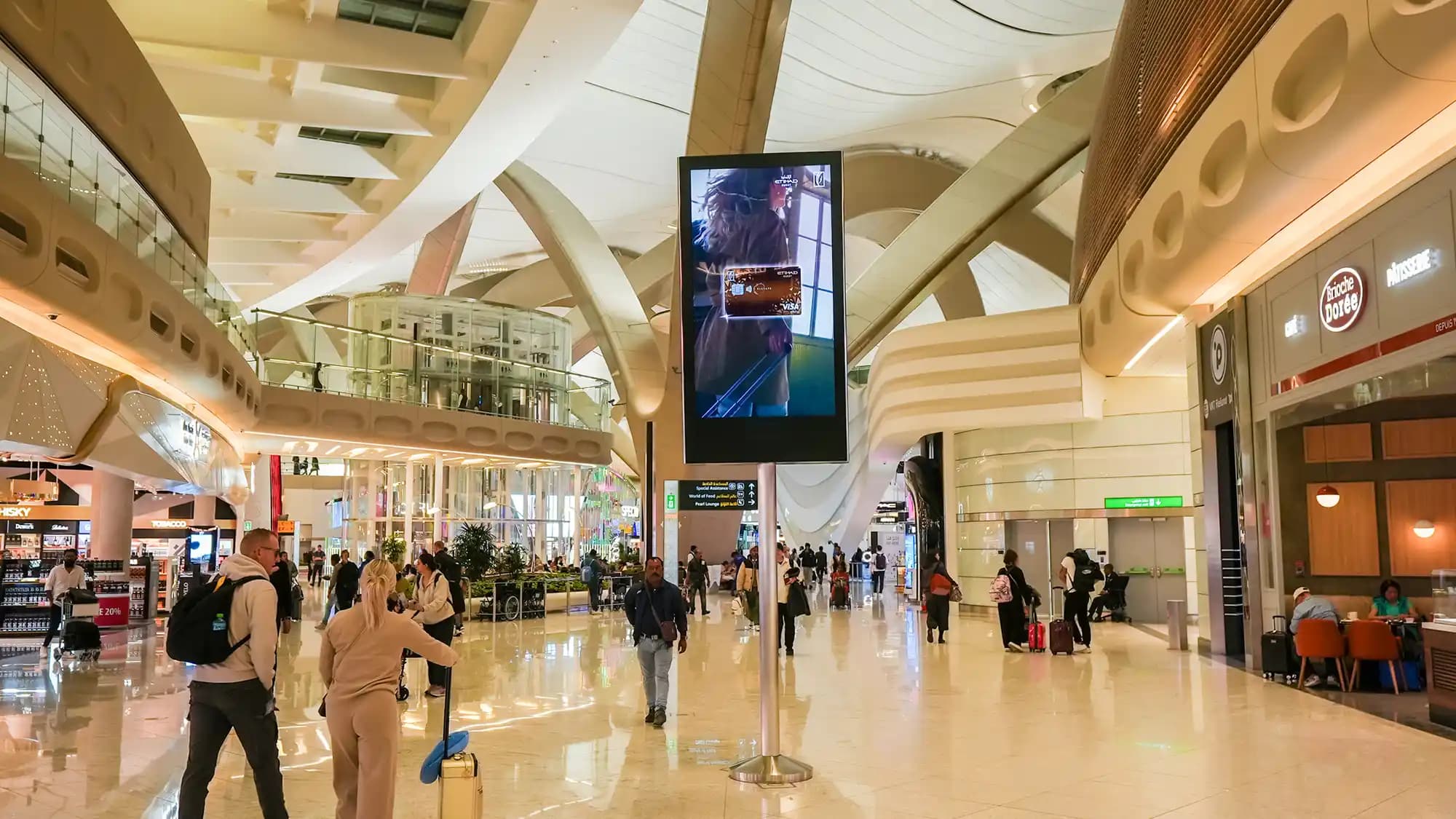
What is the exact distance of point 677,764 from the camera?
659cm

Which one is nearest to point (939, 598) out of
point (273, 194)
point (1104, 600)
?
point (1104, 600)

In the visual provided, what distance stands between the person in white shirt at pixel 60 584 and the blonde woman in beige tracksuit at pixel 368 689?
1225 centimetres

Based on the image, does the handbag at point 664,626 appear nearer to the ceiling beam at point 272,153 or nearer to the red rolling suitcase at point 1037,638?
the red rolling suitcase at point 1037,638

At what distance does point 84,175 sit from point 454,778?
7.62 metres

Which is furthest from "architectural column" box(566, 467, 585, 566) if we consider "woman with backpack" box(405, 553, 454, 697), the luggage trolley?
"woman with backpack" box(405, 553, 454, 697)

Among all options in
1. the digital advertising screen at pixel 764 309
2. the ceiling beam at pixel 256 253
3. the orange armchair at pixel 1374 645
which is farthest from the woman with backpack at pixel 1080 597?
the ceiling beam at pixel 256 253

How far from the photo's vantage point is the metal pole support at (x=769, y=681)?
6.12 m

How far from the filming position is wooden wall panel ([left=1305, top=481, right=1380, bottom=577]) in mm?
11758

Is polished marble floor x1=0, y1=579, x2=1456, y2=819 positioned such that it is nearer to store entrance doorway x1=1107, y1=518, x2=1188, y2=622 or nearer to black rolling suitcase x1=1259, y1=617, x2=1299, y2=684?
black rolling suitcase x1=1259, y1=617, x2=1299, y2=684

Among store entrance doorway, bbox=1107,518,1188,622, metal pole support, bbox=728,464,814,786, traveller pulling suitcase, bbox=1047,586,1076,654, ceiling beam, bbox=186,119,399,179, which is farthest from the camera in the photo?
store entrance doorway, bbox=1107,518,1188,622

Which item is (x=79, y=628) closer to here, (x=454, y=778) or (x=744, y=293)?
(x=744, y=293)

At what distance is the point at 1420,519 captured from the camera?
12250 millimetres

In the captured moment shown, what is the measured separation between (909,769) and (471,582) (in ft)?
52.8

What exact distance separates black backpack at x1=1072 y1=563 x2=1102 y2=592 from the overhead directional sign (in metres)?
10.5
